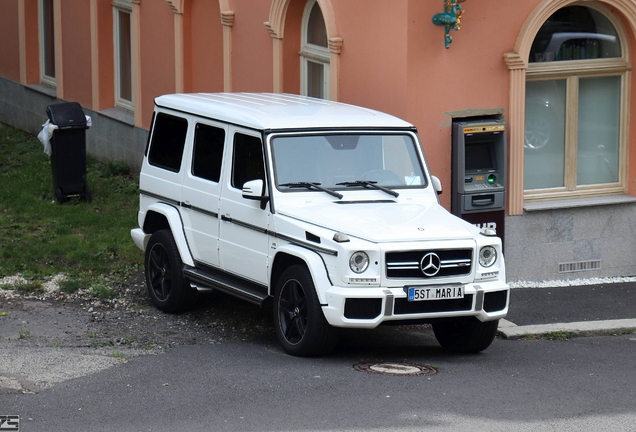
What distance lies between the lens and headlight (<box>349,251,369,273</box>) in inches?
330

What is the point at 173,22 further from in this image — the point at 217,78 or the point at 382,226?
the point at 382,226

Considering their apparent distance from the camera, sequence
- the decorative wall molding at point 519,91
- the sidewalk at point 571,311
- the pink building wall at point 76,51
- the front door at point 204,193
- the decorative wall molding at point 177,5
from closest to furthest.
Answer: the front door at point 204,193 → the sidewalk at point 571,311 → the decorative wall molding at point 519,91 → the decorative wall molding at point 177,5 → the pink building wall at point 76,51

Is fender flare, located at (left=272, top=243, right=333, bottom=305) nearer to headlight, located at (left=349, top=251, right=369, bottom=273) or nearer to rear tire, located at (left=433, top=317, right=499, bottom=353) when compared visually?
headlight, located at (left=349, top=251, right=369, bottom=273)

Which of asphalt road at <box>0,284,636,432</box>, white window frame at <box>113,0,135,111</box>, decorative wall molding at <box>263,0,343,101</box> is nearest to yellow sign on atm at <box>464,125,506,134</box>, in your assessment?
decorative wall molding at <box>263,0,343,101</box>

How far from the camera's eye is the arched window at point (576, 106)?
40.9 ft

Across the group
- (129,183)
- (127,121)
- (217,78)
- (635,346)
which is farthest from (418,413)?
(127,121)

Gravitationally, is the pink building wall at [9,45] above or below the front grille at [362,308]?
above

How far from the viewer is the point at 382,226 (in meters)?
8.65

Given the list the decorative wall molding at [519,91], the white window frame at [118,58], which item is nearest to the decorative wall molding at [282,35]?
the decorative wall molding at [519,91]

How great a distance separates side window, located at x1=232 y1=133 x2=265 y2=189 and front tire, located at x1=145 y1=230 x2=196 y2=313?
1137 mm

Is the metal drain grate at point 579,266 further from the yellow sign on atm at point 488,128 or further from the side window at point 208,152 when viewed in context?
the side window at point 208,152

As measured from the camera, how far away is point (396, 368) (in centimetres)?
857

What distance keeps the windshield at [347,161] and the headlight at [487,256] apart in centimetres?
113

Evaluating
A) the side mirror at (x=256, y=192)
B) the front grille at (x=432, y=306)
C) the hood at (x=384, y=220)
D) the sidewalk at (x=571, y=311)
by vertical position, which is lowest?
the sidewalk at (x=571, y=311)
